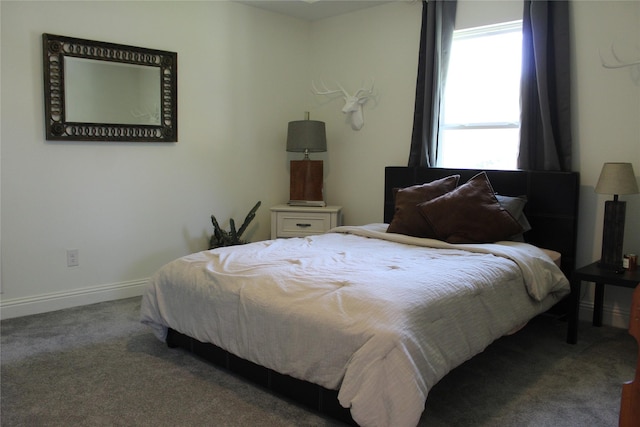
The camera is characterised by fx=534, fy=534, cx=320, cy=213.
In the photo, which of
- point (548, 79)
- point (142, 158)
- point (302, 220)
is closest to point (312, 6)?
point (302, 220)

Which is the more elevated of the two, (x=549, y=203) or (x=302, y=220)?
(x=549, y=203)

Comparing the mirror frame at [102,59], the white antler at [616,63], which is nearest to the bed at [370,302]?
the white antler at [616,63]

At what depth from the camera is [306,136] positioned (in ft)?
15.0

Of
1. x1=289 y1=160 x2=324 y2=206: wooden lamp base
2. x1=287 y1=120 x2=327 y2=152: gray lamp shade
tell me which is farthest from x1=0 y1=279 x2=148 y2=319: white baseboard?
x1=287 y1=120 x2=327 y2=152: gray lamp shade

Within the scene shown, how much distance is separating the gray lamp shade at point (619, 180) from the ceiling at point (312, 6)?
235 cm

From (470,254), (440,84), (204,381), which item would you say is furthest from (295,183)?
(204,381)

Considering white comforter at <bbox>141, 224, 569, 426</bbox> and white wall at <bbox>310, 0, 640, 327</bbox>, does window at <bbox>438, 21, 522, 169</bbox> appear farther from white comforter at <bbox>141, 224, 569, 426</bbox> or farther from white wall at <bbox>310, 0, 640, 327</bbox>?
white comforter at <bbox>141, 224, 569, 426</bbox>

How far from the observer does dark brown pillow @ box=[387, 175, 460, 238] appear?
138 inches

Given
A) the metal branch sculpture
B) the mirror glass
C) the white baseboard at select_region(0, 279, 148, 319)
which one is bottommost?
the white baseboard at select_region(0, 279, 148, 319)

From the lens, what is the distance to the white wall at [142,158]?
3.46 m

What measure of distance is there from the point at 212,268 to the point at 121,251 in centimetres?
158

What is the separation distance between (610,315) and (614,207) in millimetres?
786

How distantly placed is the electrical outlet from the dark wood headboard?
9.73ft

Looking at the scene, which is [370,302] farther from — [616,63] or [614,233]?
[616,63]
